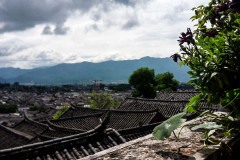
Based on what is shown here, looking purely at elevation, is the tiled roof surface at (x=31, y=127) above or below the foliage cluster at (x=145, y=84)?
below

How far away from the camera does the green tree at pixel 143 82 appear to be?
50781 millimetres

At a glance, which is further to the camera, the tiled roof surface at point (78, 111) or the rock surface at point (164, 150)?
the tiled roof surface at point (78, 111)

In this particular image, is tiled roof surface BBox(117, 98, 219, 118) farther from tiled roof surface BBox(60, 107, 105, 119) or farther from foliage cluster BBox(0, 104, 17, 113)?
foliage cluster BBox(0, 104, 17, 113)

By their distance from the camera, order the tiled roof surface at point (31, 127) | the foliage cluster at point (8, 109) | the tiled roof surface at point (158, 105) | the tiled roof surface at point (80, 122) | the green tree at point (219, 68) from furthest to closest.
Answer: the foliage cluster at point (8, 109) → the tiled roof surface at point (158, 105) → the tiled roof surface at point (31, 127) → the tiled roof surface at point (80, 122) → the green tree at point (219, 68)

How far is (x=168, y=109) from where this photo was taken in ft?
88.5

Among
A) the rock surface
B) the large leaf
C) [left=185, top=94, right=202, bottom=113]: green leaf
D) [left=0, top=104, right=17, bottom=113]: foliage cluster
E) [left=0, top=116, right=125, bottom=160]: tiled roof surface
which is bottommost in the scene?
[left=0, top=104, right=17, bottom=113]: foliage cluster

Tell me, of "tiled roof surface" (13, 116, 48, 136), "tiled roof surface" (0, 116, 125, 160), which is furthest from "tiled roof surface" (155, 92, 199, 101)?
"tiled roof surface" (0, 116, 125, 160)

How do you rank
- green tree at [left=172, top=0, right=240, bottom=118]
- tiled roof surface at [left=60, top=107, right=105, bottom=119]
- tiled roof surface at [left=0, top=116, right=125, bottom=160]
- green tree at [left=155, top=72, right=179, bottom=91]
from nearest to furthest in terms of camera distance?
green tree at [left=172, top=0, right=240, bottom=118]
tiled roof surface at [left=0, top=116, right=125, bottom=160]
tiled roof surface at [left=60, top=107, right=105, bottom=119]
green tree at [left=155, top=72, right=179, bottom=91]

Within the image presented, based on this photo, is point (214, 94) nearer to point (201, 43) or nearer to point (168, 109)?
point (201, 43)

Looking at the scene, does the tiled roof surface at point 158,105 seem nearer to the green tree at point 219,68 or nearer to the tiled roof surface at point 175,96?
the tiled roof surface at point 175,96

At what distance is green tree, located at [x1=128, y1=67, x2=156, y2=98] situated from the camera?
1999 inches

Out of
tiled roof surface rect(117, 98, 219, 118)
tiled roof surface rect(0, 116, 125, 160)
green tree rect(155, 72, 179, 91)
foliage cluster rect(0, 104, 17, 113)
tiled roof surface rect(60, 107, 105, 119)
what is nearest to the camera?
tiled roof surface rect(0, 116, 125, 160)

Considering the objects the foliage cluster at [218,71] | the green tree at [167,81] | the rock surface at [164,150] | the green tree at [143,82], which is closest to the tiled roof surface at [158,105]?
the green tree at [143,82]

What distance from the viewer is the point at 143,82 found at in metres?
52.0
